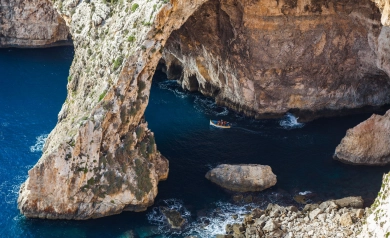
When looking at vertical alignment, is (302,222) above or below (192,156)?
above

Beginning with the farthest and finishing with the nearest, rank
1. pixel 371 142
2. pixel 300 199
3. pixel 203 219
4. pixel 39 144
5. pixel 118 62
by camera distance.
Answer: pixel 39 144 → pixel 371 142 → pixel 300 199 → pixel 203 219 → pixel 118 62

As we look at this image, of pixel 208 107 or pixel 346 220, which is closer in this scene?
pixel 346 220

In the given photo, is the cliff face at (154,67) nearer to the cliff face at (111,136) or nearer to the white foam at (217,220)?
the cliff face at (111,136)

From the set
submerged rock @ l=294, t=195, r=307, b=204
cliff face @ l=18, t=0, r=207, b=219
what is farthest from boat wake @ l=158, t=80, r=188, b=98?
submerged rock @ l=294, t=195, r=307, b=204

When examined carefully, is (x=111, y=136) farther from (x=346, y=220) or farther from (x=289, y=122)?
(x=289, y=122)

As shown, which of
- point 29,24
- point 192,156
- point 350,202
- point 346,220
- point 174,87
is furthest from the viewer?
point 29,24

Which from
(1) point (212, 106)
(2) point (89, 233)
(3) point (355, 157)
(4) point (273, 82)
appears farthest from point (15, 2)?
(3) point (355, 157)

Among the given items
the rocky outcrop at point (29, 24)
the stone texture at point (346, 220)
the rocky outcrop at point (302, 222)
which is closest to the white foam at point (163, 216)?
the rocky outcrop at point (302, 222)

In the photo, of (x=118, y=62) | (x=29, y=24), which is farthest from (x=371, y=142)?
(x=29, y=24)
